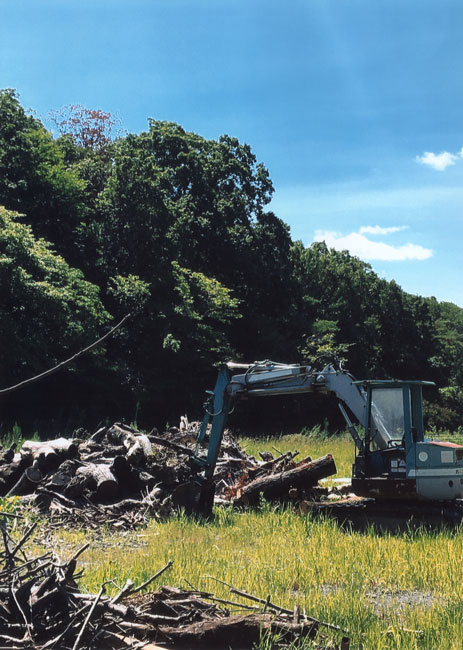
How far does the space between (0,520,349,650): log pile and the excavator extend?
532 cm

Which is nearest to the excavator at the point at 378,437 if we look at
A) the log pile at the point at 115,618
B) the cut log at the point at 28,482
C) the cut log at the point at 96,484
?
the cut log at the point at 96,484

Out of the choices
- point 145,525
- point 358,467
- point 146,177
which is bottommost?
point 145,525

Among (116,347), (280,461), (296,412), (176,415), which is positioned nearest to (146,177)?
(116,347)

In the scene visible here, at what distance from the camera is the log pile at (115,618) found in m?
4.21

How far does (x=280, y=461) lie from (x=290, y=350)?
2391cm

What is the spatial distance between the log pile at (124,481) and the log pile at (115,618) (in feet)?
17.2

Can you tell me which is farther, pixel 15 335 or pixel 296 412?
pixel 296 412

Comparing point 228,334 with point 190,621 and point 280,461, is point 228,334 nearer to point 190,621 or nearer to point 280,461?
point 280,461

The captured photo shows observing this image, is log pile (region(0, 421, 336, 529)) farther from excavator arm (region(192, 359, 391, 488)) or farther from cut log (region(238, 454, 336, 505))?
excavator arm (region(192, 359, 391, 488))

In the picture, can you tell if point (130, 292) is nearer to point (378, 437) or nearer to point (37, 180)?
point (37, 180)

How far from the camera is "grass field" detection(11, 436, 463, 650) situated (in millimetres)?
5254

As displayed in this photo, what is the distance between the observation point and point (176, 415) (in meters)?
32.7

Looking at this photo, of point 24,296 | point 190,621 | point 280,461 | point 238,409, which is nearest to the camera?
point 190,621

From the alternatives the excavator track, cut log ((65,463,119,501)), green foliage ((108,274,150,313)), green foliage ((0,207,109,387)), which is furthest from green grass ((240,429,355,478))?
green foliage ((108,274,150,313))
